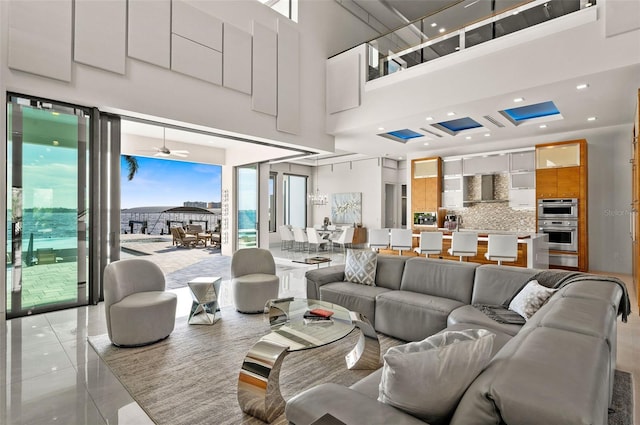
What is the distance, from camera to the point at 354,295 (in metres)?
3.88

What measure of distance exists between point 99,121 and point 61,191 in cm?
107

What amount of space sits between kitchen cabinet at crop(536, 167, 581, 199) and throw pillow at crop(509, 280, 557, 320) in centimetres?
519

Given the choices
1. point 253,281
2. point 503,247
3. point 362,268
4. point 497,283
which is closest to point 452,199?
Result: point 503,247

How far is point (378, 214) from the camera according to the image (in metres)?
11.9

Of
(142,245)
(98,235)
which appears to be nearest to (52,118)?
(98,235)

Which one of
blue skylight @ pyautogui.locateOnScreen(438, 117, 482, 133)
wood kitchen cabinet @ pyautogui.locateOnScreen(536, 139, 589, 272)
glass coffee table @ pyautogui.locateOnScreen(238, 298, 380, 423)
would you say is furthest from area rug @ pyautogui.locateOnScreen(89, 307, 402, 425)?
wood kitchen cabinet @ pyautogui.locateOnScreen(536, 139, 589, 272)

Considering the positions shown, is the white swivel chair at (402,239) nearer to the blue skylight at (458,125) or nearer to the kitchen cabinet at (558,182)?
the blue skylight at (458,125)

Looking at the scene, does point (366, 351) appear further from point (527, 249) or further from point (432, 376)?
point (527, 249)

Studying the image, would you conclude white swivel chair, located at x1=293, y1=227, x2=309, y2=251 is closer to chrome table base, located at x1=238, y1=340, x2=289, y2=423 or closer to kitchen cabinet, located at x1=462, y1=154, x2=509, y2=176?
kitchen cabinet, located at x1=462, y1=154, x2=509, y2=176

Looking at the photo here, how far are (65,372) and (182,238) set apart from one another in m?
7.22

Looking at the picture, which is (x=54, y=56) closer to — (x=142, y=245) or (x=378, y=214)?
(x=142, y=245)

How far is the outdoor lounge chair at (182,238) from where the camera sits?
9.47 m

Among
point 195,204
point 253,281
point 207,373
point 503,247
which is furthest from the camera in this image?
point 195,204

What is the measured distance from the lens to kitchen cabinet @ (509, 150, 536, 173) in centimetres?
765
